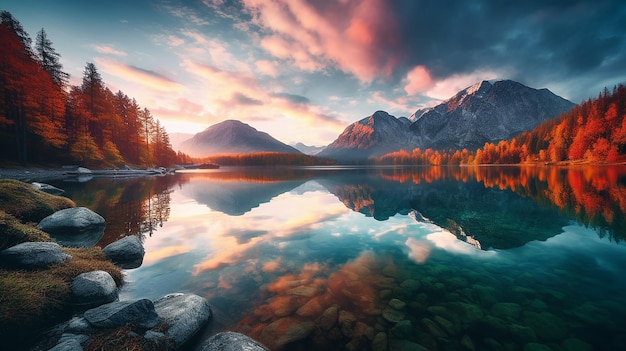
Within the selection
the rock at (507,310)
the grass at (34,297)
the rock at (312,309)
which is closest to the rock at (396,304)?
the rock at (312,309)

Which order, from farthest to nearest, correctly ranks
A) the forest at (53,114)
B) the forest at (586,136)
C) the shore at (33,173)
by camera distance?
the forest at (586,136) → the forest at (53,114) → the shore at (33,173)

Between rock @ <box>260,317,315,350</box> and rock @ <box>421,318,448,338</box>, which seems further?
rock @ <box>421,318,448,338</box>

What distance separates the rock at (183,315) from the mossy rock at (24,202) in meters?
13.3

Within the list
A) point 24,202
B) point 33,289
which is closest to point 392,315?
point 33,289

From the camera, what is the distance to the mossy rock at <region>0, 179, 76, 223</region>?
1342 cm

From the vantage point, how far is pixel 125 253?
11.6 m

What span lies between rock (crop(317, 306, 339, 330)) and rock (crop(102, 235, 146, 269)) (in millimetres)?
9597

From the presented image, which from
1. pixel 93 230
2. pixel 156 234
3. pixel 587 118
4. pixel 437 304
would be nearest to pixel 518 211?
pixel 437 304

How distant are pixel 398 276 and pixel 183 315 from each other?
8.46m

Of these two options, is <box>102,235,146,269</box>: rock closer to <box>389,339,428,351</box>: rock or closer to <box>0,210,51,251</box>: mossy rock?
<box>0,210,51,251</box>: mossy rock

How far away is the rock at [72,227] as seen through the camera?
43.4 feet

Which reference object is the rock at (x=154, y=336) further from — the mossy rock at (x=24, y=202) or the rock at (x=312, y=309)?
the mossy rock at (x=24, y=202)

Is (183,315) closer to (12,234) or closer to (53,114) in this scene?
(12,234)

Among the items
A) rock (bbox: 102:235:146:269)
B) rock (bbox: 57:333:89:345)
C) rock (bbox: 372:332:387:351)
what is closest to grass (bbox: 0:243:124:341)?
rock (bbox: 57:333:89:345)
